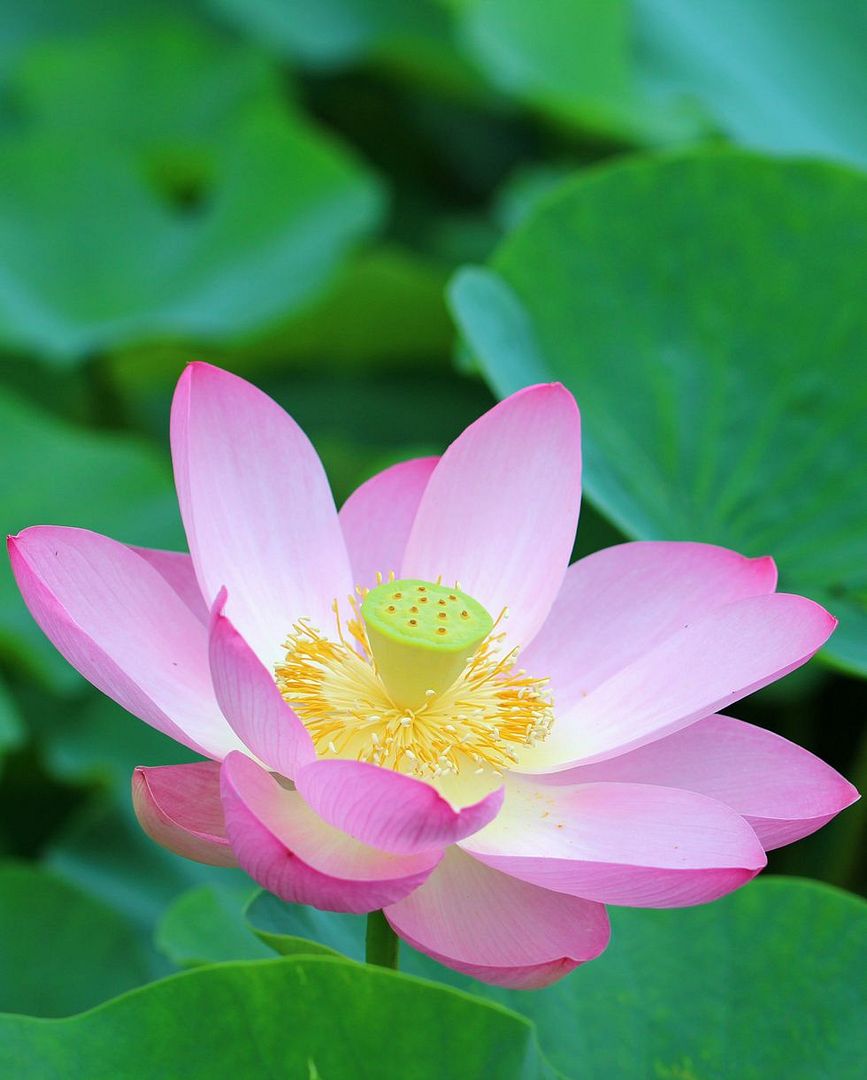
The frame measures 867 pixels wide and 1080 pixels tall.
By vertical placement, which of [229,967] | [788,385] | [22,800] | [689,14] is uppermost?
[689,14]

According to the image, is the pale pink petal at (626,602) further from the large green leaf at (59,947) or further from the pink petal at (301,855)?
the large green leaf at (59,947)

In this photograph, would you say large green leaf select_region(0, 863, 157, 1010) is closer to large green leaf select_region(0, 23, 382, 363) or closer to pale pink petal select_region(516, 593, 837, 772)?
pale pink petal select_region(516, 593, 837, 772)

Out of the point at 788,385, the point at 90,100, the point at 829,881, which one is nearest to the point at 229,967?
the point at 788,385

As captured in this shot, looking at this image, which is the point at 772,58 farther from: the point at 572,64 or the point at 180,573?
the point at 180,573

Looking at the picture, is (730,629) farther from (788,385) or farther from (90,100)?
(90,100)

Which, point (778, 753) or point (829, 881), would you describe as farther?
point (829, 881)

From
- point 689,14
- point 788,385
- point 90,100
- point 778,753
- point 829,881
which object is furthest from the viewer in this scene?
point 90,100

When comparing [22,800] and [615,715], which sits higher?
[615,715]
